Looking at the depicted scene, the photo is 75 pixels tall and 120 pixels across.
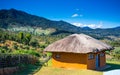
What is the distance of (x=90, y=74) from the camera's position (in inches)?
754

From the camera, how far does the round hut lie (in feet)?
74.9

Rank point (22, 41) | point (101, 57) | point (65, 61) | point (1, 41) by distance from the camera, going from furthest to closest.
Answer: point (22, 41)
point (1, 41)
point (101, 57)
point (65, 61)

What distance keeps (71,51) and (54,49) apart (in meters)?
2.42

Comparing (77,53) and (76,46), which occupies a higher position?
(76,46)

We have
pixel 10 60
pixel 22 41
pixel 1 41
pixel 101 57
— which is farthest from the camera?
pixel 22 41

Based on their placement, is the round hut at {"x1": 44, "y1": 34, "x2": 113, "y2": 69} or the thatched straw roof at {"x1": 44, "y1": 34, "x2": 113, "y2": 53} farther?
the round hut at {"x1": 44, "y1": 34, "x2": 113, "y2": 69}

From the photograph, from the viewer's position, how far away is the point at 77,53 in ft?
76.1

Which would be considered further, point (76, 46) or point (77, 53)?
point (76, 46)

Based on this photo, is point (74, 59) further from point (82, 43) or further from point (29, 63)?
point (29, 63)

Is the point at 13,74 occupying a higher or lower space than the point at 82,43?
lower

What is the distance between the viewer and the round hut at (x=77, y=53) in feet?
74.9

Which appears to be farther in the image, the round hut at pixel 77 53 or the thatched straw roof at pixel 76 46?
the round hut at pixel 77 53

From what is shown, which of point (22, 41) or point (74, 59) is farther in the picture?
point (22, 41)

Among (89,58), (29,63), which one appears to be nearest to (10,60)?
(29,63)
